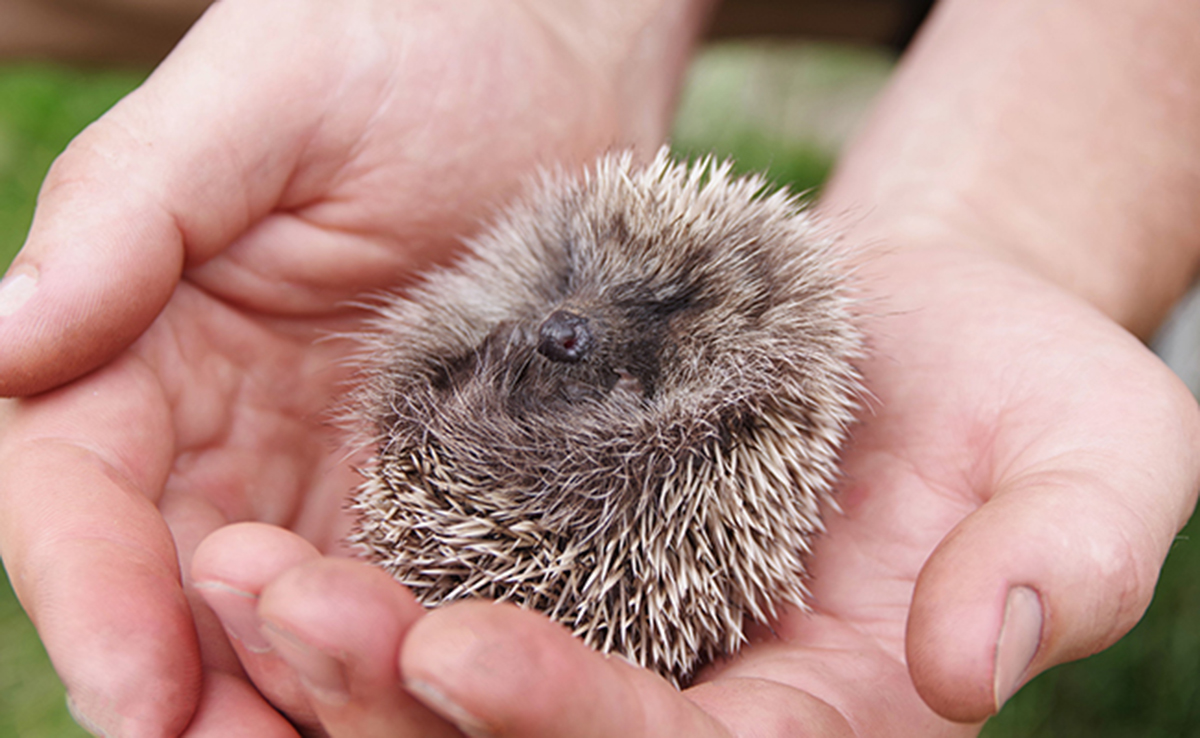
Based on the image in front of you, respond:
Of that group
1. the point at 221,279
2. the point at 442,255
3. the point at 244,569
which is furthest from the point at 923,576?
the point at 221,279

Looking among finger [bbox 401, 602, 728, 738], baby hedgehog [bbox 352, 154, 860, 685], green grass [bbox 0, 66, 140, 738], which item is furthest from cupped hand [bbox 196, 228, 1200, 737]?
green grass [bbox 0, 66, 140, 738]

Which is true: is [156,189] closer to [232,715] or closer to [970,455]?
[232,715]

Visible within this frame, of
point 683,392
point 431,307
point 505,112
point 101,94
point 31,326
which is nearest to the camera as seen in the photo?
point 31,326

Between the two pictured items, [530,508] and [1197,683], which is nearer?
[530,508]

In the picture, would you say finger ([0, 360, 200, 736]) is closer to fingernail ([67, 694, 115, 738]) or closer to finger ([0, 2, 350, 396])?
fingernail ([67, 694, 115, 738])

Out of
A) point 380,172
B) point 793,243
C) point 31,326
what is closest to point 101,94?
point 380,172

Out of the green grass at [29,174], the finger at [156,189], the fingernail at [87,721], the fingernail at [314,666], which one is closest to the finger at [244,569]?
the fingernail at [314,666]

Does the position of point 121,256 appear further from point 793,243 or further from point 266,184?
point 793,243
